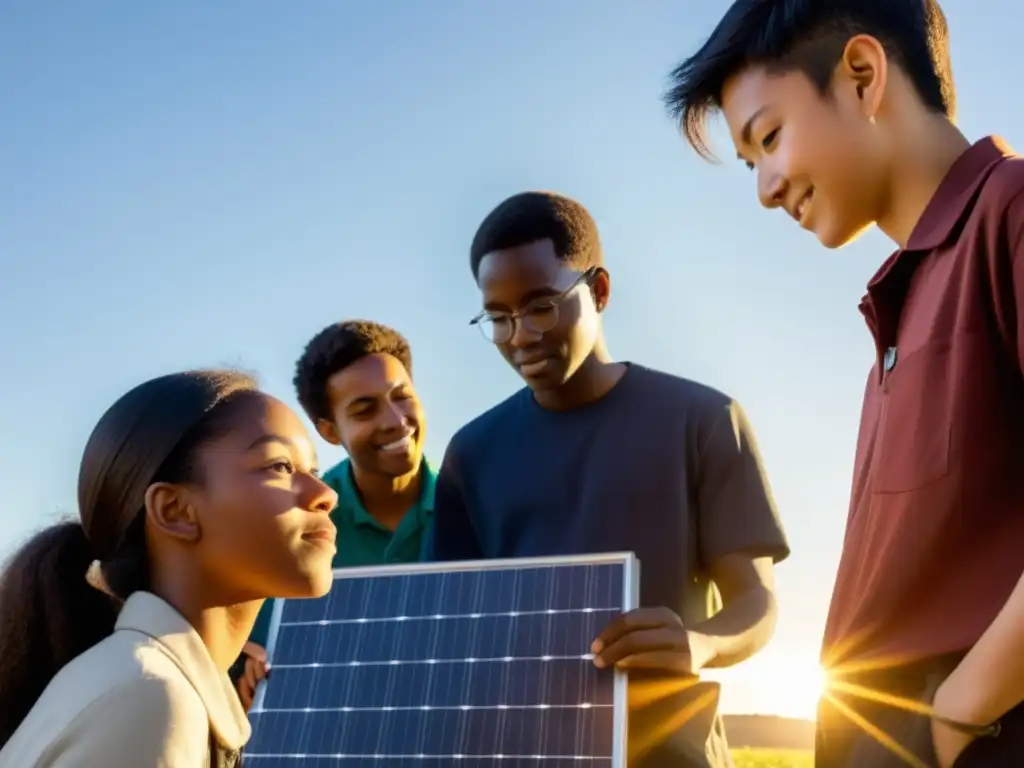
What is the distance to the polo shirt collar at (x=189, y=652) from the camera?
3068mm

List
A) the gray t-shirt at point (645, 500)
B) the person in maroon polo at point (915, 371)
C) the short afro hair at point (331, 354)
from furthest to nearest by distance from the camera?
the short afro hair at point (331, 354) < the gray t-shirt at point (645, 500) < the person in maroon polo at point (915, 371)

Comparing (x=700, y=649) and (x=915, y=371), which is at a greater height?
(x=915, y=371)

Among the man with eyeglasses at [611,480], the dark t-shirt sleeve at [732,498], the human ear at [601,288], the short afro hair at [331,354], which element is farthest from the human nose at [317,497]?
the short afro hair at [331,354]

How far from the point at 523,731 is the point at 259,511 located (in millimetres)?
1075

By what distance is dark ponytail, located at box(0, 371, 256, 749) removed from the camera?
3.44 m

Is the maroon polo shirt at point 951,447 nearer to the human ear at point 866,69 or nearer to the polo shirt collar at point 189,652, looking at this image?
the human ear at point 866,69

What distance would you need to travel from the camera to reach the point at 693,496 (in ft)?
13.4

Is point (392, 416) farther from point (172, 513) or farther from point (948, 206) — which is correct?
point (948, 206)

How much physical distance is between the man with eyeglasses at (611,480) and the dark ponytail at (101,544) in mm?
1183

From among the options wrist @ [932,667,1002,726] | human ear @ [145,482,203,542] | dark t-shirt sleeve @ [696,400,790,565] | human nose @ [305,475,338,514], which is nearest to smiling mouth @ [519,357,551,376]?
dark t-shirt sleeve @ [696,400,790,565]

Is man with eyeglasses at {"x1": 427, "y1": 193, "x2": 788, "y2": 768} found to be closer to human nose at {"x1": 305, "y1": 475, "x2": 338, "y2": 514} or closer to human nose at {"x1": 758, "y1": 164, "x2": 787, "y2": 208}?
human nose at {"x1": 305, "y1": 475, "x2": 338, "y2": 514}

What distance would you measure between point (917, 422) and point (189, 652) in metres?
2.05

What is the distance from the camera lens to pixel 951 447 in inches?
91.5

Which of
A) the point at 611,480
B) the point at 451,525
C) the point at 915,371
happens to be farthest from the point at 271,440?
the point at 915,371
